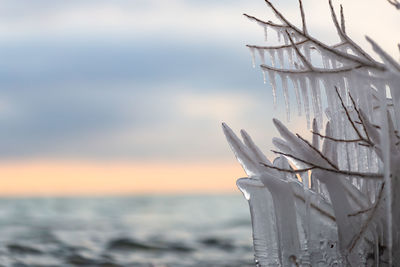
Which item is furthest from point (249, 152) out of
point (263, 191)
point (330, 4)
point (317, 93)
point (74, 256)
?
point (74, 256)

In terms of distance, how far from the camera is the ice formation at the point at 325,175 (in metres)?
3.52

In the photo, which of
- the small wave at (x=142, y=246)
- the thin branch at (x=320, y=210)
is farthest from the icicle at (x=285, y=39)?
→ the small wave at (x=142, y=246)

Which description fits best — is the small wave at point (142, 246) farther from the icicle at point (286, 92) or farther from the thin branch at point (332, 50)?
the thin branch at point (332, 50)

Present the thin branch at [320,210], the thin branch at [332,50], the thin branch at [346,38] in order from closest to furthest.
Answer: the thin branch at [332,50], the thin branch at [346,38], the thin branch at [320,210]

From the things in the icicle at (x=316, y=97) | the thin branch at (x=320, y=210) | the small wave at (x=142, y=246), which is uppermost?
the icicle at (x=316, y=97)

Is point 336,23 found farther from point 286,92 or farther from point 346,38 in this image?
point 286,92

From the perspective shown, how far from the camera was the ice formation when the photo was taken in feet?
11.5

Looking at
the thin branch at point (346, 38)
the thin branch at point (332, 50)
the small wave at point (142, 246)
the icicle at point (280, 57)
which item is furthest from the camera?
the small wave at point (142, 246)

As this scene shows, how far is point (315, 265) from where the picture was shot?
147 inches

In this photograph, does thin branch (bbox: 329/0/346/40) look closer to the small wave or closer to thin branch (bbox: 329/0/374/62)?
thin branch (bbox: 329/0/374/62)

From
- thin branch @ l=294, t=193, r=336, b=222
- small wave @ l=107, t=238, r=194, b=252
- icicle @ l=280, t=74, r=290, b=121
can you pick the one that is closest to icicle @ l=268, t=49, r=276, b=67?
icicle @ l=280, t=74, r=290, b=121

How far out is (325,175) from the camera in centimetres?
363

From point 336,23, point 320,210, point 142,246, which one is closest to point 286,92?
point 336,23

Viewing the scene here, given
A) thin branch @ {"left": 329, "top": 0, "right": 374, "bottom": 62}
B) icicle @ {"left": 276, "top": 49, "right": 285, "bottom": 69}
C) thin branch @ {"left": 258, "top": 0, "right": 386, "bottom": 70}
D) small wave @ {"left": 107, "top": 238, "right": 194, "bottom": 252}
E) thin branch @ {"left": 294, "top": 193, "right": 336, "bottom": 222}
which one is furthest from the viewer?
small wave @ {"left": 107, "top": 238, "right": 194, "bottom": 252}
